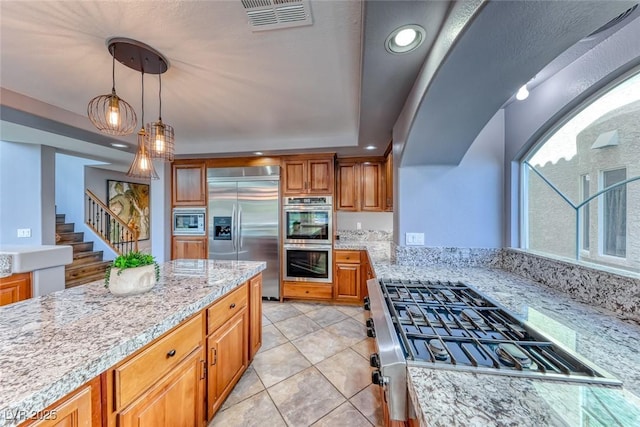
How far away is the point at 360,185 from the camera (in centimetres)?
369

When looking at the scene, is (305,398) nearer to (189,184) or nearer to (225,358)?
(225,358)

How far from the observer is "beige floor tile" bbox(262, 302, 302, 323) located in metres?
3.00

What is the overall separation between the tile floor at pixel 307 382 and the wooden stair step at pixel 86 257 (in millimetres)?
4106

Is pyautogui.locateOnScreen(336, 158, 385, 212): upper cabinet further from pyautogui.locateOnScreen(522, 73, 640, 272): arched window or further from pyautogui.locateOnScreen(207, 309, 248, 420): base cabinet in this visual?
pyautogui.locateOnScreen(207, 309, 248, 420): base cabinet

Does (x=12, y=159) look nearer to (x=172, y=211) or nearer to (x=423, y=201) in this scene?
(x=172, y=211)

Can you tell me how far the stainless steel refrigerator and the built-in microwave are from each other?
21 cm

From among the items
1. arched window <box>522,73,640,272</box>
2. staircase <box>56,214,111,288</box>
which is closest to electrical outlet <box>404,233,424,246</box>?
arched window <box>522,73,640,272</box>

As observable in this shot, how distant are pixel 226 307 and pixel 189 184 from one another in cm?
282

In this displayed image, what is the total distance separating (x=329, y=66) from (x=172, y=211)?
3.39m

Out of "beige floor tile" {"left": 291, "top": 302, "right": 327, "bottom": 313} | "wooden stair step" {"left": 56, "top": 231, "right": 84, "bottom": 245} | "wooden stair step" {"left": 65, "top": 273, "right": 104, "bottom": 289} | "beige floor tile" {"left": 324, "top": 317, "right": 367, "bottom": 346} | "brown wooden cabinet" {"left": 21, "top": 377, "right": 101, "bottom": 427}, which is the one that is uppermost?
"wooden stair step" {"left": 56, "top": 231, "right": 84, "bottom": 245}

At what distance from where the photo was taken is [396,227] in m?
2.21

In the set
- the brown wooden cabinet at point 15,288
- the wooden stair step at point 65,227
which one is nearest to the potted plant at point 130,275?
the brown wooden cabinet at point 15,288

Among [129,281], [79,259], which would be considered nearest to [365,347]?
[129,281]

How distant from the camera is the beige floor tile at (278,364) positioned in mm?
1909
